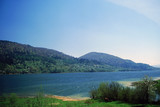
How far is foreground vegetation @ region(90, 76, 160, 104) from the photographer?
26.7 meters

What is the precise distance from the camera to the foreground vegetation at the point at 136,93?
26.7m

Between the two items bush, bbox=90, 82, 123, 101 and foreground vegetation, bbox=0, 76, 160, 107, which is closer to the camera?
foreground vegetation, bbox=0, 76, 160, 107

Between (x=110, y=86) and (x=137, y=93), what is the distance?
7983 mm

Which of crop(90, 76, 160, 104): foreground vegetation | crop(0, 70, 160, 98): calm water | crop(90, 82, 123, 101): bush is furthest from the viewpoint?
crop(0, 70, 160, 98): calm water

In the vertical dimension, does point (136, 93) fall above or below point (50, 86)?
above

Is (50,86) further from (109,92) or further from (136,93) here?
(136,93)

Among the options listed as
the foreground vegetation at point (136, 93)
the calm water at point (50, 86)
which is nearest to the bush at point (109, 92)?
the foreground vegetation at point (136, 93)

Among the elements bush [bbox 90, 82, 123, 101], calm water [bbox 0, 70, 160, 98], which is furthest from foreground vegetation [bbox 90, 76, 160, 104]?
calm water [bbox 0, 70, 160, 98]

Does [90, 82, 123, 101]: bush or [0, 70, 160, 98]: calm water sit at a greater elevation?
[90, 82, 123, 101]: bush

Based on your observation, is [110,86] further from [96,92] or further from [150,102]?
[150,102]

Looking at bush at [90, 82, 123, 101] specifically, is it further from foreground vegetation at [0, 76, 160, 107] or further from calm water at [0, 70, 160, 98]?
calm water at [0, 70, 160, 98]

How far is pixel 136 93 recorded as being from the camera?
27984mm

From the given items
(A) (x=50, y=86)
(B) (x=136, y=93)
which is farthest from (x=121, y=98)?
(A) (x=50, y=86)

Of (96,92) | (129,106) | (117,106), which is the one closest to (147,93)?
(129,106)
